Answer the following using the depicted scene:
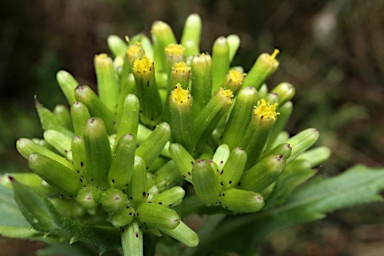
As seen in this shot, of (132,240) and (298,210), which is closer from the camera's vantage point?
(132,240)

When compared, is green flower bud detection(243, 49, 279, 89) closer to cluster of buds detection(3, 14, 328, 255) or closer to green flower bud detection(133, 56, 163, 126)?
cluster of buds detection(3, 14, 328, 255)

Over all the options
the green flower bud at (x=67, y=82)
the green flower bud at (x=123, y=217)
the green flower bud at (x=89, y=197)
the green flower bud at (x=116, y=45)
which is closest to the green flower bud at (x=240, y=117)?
the green flower bud at (x=123, y=217)

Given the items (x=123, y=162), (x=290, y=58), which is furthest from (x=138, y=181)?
(x=290, y=58)

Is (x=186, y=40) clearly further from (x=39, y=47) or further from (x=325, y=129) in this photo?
(x=39, y=47)

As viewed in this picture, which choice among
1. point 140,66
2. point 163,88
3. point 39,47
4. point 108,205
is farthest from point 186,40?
point 39,47

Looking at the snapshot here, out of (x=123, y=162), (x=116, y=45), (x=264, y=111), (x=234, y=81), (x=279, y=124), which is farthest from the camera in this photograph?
(x=116, y=45)

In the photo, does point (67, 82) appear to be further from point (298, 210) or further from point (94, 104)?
point (298, 210)
